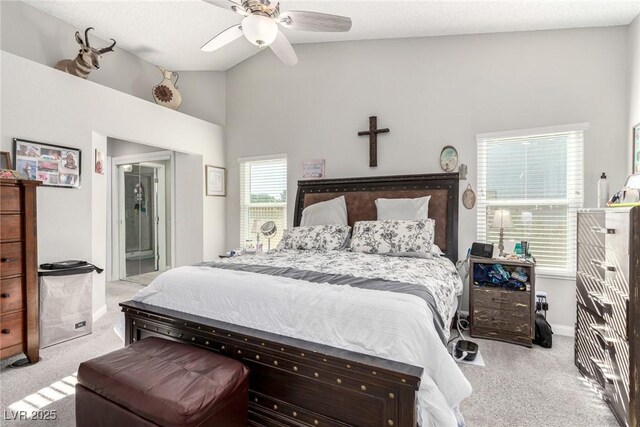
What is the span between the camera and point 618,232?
1835 mm

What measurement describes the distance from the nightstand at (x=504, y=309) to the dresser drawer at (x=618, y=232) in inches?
38.7

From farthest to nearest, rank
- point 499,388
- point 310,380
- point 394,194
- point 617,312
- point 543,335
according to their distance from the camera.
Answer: point 394,194 → point 543,335 → point 499,388 → point 617,312 → point 310,380

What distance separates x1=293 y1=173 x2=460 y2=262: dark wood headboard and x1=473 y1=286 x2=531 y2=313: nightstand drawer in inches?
18.3

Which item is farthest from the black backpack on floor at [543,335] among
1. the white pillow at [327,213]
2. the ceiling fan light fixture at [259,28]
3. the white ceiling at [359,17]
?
the ceiling fan light fixture at [259,28]

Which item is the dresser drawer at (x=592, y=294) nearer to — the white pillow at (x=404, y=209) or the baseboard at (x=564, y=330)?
the baseboard at (x=564, y=330)

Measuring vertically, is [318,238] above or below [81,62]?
below

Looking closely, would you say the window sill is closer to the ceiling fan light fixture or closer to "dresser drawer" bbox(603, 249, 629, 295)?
"dresser drawer" bbox(603, 249, 629, 295)

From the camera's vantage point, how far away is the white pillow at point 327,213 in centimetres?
372

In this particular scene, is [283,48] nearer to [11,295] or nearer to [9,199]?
[9,199]

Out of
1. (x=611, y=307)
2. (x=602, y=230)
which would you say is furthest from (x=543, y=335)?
(x=602, y=230)

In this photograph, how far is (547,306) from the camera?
3.09 meters

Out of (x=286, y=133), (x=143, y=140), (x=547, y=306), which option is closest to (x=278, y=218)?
(x=286, y=133)

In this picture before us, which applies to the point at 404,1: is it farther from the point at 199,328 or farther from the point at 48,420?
the point at 48,420

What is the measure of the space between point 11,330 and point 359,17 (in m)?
4.22
